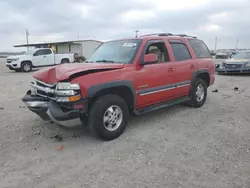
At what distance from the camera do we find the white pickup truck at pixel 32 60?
17.8m

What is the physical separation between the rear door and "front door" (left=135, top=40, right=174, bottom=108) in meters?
Answer: 0.21

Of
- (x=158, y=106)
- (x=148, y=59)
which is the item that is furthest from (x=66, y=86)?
(x=158, y=106)

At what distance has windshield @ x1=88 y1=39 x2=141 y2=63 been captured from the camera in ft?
14.9

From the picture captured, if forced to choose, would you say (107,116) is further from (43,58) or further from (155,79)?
(43,58)

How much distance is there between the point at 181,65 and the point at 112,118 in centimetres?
229

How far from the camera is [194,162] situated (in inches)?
130

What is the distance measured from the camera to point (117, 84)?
3984mm

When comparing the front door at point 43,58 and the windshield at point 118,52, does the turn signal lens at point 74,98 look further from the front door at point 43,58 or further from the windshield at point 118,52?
the front door at point 43,58

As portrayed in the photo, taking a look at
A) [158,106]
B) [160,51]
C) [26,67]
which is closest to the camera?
[158,106]

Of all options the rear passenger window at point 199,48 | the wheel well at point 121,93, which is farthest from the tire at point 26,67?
the wheel well at point 121,93

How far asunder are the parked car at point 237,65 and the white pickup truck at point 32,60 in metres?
13.0

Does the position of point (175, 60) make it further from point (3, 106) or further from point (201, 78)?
point (3, 106)

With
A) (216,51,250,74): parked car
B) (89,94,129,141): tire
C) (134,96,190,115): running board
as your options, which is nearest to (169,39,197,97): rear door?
(134,96,190,115): running board

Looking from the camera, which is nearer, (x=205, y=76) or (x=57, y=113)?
(x=57, y=113)
